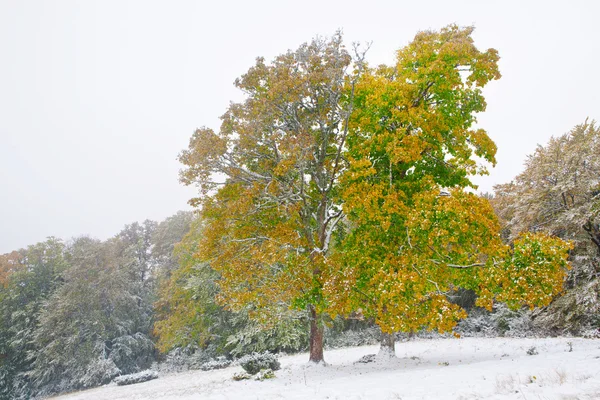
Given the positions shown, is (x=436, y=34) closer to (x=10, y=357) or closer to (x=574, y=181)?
(x=574, y=181)

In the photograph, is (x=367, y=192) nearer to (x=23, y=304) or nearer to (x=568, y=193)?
(x=568, y=193)

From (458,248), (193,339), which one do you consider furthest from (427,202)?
(193,339)

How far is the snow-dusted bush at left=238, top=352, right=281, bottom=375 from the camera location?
14.1 m

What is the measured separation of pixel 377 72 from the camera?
1485 centimetres

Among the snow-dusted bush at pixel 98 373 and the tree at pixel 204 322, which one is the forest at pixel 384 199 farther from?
the snow-dusted bush at pixel 98 373

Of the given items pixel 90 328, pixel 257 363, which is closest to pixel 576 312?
pixel 257 363

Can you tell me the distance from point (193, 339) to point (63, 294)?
12.6 m

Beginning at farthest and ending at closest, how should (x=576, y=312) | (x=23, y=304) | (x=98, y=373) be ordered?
(x=23, y=304) → (x=98, y=373) → (x=576, y=312)

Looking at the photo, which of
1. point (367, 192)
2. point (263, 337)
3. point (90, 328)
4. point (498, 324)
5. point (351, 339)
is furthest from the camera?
point (90, 328)

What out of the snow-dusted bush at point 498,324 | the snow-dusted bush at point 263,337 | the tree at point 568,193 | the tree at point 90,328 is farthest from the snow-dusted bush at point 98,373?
the tree at point 568,193

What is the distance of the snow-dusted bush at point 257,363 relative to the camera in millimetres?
14070

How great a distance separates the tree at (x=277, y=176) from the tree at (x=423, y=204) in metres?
1.27

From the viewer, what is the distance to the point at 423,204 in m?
10.4

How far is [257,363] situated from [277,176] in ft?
26.0
